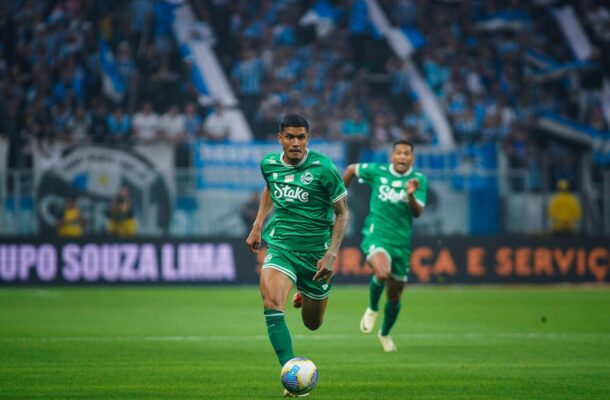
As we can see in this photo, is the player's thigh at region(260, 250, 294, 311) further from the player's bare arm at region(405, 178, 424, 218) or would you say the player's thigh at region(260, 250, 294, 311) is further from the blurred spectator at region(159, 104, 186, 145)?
the blurred spectator at region(159, 104, 186, 145)

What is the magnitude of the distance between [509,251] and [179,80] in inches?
435

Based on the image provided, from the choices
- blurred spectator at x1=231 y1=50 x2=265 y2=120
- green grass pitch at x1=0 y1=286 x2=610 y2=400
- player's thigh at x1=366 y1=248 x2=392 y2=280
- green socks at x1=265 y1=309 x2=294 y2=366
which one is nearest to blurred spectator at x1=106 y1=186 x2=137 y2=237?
green grass pitch at x1=0 y1=286 x2=610 y2=400

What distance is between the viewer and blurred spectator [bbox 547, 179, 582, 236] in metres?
26.2

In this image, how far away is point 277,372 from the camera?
35.4 ft

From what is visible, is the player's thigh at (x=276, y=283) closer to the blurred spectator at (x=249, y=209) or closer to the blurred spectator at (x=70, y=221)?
the blurred spectator at (x=249, y=209)

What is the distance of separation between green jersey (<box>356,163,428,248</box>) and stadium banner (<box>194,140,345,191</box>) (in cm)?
1147

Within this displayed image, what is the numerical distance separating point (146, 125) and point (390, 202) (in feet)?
55.7

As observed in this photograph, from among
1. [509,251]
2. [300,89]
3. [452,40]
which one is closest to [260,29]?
[300,89]

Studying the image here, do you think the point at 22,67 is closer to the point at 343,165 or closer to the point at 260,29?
the point at 260,29

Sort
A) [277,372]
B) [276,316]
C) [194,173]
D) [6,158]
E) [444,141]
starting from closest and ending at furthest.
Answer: [276,316] → [277,372] → [194,173] → [6,158] → [444,141]

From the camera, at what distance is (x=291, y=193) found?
9664mm

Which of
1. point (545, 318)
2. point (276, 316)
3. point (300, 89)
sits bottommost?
point (545, 318)

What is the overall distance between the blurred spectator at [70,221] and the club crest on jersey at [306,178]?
16675 mm

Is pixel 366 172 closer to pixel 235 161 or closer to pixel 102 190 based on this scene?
pixel 235 161
